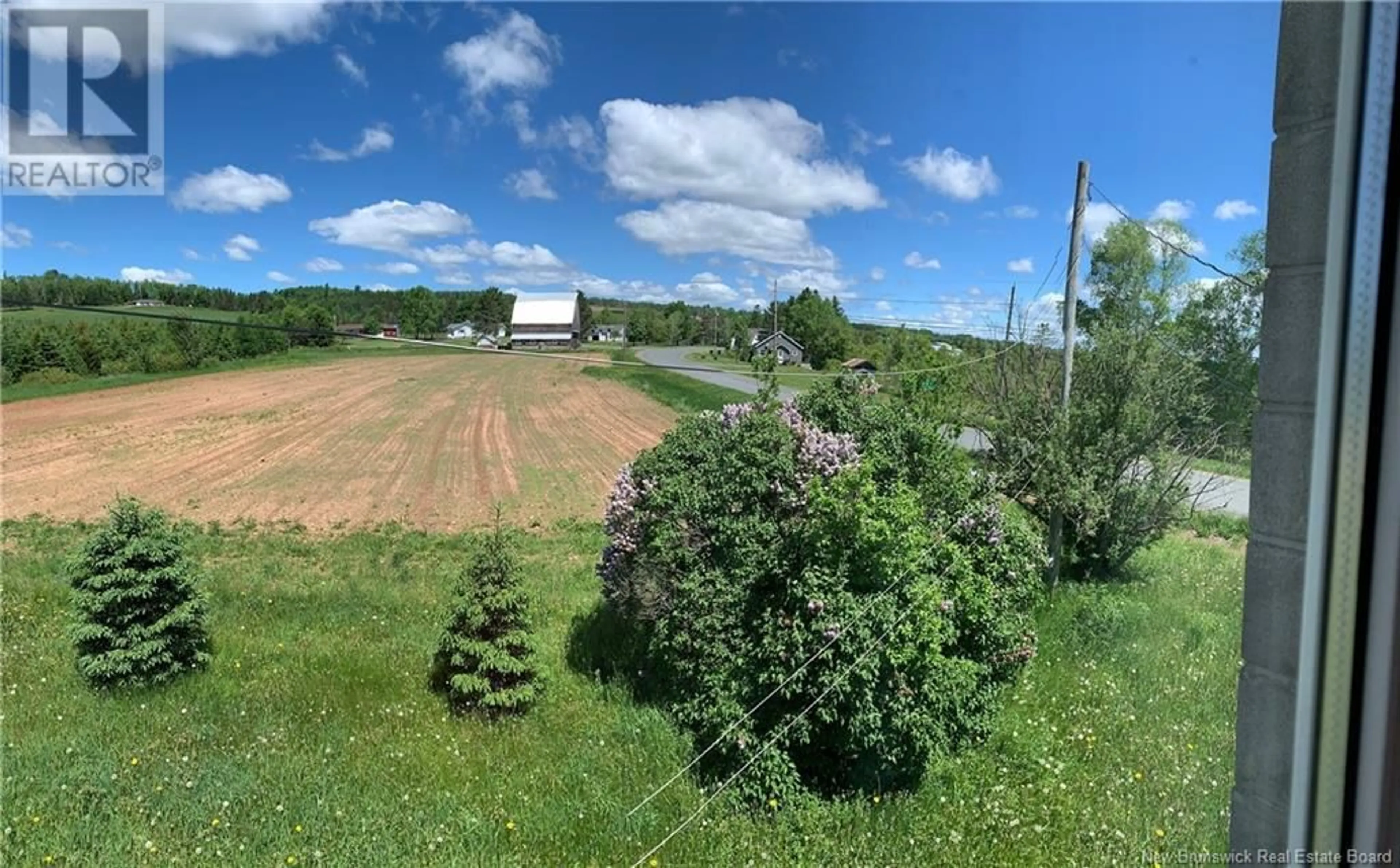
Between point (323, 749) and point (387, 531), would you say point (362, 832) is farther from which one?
point (387, 531)

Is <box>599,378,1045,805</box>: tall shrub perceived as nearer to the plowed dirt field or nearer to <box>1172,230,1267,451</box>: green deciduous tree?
<box>1172,230,1267,451</box>: green deciduous tree

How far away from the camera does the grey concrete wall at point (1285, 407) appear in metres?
1.00

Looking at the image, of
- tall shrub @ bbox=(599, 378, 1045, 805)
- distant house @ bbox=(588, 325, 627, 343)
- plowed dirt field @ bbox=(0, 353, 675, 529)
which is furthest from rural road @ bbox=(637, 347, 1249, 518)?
distant house @ bbox=(588, 325, 627, 343)

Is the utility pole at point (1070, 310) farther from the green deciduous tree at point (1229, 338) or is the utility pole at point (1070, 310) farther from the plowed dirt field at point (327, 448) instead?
the plowed dirt field at point (327, 448)

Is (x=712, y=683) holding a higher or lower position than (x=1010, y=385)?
lower

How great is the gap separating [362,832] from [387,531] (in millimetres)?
7964

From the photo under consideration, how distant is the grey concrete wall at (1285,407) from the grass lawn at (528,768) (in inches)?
32.7

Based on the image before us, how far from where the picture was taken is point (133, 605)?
4.70m

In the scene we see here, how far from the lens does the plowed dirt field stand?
39.6ft

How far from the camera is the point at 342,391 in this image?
2642 cm

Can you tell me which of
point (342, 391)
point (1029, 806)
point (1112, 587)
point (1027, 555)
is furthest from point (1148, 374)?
point (342, 391)

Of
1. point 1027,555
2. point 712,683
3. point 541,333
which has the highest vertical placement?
point 541,333

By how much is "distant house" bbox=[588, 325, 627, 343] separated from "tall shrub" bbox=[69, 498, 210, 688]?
15344mm

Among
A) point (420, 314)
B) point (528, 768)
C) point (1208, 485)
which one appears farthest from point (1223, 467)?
point (420, 314)
